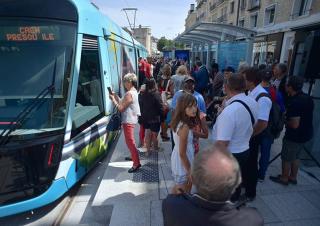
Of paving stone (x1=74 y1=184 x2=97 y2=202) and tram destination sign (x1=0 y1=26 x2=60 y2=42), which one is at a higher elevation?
tram destination sign (x1=0 y1=26 x2=60 y2=42)

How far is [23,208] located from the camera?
293 cm

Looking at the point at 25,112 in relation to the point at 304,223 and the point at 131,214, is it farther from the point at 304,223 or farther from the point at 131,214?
the point at 304,223

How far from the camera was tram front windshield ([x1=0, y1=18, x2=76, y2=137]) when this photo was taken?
3154 mm

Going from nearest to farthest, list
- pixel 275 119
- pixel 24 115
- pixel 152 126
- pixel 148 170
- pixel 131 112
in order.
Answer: pixel 24 115, pixel 275 119, pixel 131 112, pixel 148 170, pixel 152 126

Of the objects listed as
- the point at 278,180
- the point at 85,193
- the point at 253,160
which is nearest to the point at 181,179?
the point at 253,160

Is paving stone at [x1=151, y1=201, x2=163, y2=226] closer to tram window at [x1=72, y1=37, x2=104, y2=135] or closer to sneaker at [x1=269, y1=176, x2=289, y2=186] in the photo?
tram window at [x1=72, y1=37, x2=104, y2=135]

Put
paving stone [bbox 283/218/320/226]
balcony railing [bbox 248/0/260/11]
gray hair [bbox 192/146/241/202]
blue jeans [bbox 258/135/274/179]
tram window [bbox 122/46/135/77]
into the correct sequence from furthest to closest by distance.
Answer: balcony railing [bbox 248/0/260/11]
tram window [bbox 122/46/135/77]
blue jeans [bbox 258/135/274/179]
paving stone [bbox 283/218/320/226]
gray hair [bbox 192/146/241/202]

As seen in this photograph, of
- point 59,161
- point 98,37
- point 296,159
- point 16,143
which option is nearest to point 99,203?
point 59,161

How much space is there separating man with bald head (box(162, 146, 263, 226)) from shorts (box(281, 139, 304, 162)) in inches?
111

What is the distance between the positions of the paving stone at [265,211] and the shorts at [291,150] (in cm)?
78

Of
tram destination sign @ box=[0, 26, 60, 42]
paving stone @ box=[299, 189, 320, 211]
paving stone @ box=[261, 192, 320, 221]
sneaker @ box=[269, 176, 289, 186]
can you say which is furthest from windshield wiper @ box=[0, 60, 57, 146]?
paving stone @ box=[299, 189, 320, 211]

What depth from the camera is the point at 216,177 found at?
1245 millimetres

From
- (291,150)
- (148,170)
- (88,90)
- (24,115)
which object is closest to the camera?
(24,115)

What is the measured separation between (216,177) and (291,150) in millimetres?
3034
